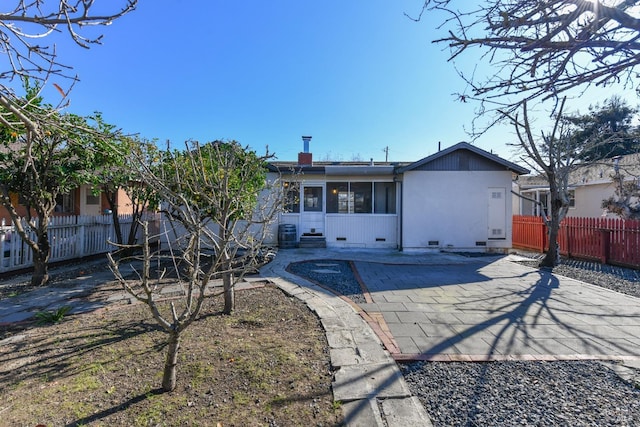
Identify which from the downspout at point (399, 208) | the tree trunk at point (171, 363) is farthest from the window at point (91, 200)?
the tree trunk at point (171, 363)

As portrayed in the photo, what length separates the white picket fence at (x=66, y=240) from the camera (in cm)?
685

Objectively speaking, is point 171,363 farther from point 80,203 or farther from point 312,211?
point 80,203

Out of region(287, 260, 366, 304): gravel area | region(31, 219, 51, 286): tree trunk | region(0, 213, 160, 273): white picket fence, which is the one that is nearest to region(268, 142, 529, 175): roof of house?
region(287, 260, 366, 304): gravel area

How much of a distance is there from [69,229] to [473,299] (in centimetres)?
1014

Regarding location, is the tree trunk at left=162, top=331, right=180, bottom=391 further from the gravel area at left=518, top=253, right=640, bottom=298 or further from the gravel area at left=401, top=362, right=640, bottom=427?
the gravel area at left=518, top=253, right=640, bottom=298

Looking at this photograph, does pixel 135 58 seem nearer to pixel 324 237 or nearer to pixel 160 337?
pixel 160 337

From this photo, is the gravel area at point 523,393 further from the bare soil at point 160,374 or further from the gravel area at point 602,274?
the gravel area at point 602,274

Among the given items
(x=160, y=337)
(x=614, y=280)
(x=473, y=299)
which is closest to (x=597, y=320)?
(x=473, y=299)

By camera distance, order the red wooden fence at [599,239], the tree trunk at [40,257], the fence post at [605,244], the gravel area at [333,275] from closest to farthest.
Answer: the gravel area at [333,275], the tree trunk at [40,257], the red wooden fence at [599,239], the fence post at [605,244]

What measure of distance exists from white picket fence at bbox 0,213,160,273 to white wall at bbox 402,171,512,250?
855cm

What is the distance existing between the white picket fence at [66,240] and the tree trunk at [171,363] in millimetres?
4828

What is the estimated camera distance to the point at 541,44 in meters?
2.35

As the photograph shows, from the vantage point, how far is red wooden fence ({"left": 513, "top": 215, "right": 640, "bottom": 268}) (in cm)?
830

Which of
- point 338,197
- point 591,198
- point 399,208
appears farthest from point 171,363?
point 591,198
